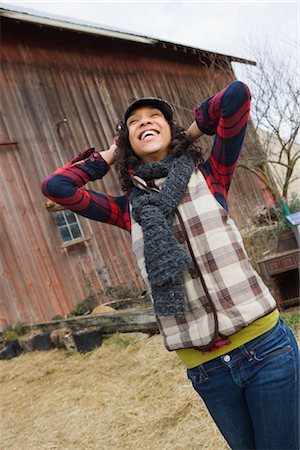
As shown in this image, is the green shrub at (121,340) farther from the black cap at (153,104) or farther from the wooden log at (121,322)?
the black cap at (153,104)

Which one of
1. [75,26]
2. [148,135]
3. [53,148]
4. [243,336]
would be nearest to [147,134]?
[148,135]

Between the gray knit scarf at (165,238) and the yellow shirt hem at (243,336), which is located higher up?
the gray knit scarf at (165,238)

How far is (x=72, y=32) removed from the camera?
30.0ft

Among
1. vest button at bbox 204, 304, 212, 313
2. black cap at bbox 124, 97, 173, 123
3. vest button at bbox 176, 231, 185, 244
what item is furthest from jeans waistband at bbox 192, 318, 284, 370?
black cap at bbox 124, 97, 173, 123

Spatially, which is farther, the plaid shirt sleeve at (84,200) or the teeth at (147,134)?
the plaid shirt sleeve at (84,200)

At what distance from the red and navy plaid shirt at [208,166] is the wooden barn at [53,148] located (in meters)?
5.52

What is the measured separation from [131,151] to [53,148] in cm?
663

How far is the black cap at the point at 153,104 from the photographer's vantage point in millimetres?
1750

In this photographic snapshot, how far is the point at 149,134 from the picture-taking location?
1711 mm

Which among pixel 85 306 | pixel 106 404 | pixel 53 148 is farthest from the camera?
pixel 53 148

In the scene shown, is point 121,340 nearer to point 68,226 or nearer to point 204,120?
point 68,226

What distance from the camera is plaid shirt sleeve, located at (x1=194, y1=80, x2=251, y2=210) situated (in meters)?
1.59

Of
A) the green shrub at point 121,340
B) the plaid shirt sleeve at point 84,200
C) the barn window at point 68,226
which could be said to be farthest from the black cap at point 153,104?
the barn window at point 68,226

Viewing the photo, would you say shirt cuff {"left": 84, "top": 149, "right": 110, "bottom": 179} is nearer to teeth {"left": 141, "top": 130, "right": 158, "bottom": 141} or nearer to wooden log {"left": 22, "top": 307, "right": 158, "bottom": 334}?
teeth {"left": 141, "top": 130, "right": 158, "bottom": 141}
